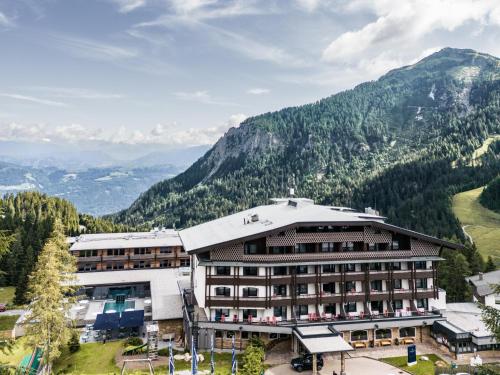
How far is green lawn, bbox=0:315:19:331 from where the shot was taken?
220 feet

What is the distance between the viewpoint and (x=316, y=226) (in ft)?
182

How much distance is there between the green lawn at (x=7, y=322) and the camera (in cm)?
6704

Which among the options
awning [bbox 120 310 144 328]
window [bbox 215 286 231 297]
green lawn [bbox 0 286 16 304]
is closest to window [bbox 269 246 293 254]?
window [bbox 215 286 231 297]

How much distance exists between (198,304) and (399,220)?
535 ft

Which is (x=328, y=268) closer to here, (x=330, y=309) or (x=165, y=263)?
(x=330, y=309)

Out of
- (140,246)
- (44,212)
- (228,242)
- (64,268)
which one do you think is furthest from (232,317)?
(44,212)

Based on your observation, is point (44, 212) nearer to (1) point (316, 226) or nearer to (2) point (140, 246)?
(2) point (140, 246)

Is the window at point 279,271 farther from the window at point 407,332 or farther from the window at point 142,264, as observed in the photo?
the window at point 142,264

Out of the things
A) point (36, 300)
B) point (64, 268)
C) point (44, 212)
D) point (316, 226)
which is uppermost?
point (44, 212)

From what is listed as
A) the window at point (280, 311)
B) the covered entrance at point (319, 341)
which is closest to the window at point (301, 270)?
the window at point (280, 311)

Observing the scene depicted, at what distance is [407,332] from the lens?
5603 centimetres

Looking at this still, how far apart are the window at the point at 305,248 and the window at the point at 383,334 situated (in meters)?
14.5

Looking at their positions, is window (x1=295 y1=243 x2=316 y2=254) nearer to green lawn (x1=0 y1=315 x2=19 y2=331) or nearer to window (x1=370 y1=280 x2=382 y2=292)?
window (x1=370 y1=280 x2=382 y2=292)

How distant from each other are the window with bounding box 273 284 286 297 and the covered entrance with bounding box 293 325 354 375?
4979mm
